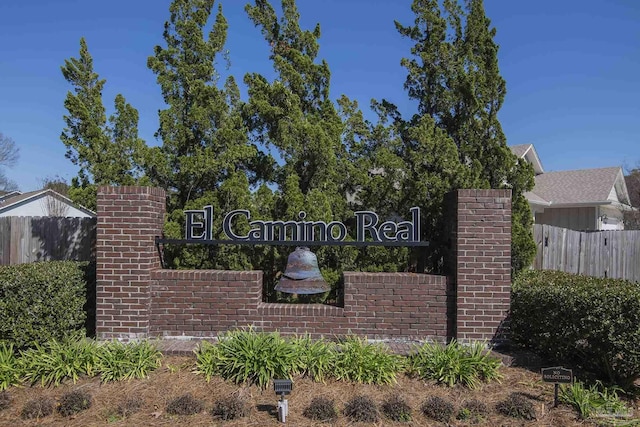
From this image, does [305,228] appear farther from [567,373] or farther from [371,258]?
[567,373]

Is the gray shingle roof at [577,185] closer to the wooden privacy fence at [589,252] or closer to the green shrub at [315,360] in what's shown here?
the wooden privacy fence at [589,252]

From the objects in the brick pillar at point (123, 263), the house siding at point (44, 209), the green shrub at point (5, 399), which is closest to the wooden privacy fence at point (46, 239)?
the brick pillar at point (123, 263)

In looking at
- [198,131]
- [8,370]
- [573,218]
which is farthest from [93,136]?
[573,218]

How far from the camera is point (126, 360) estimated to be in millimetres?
5027

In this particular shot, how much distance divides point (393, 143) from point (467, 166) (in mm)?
1262

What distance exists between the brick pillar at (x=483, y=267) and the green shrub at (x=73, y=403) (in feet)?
13.9

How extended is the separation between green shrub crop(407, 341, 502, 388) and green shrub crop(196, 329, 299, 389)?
1.38 m

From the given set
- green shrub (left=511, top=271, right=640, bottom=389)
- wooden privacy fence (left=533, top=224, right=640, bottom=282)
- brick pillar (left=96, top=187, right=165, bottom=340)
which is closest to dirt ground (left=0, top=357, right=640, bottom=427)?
green shrub (left=511, top=271, right=640, bottom=389)

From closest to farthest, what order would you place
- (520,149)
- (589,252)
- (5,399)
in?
(5,399), (589,252), (520,149)

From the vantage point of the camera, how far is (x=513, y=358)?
212 inches

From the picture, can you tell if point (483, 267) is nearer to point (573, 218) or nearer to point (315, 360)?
point (315, 360)

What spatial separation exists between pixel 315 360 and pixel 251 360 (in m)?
0.69

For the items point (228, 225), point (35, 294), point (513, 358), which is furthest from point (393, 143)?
point (35, 294)

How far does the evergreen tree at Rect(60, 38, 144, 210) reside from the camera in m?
8.06
